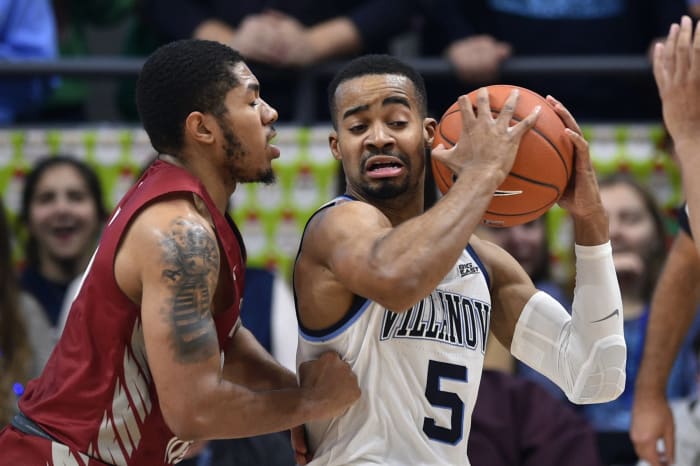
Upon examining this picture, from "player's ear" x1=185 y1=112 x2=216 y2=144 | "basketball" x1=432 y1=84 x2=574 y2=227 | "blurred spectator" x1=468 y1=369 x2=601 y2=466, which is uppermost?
"player's ear" x1=185 y1=112 x2=216 y2=144

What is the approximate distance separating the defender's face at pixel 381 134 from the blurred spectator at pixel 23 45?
387cm

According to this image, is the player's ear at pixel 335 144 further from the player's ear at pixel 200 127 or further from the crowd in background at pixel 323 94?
the crowd in background at pixel 323 94

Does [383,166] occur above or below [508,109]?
below

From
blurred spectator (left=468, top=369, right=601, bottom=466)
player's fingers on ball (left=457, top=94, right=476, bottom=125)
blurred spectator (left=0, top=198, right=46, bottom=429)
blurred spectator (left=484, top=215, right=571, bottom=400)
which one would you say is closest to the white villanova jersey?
player's fingers on ball (left=457, top=94, right=476, bottom=125)

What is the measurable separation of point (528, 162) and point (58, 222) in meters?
3.65

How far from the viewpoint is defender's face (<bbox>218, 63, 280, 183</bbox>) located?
414cm

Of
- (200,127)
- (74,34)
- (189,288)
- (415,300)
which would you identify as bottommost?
(415,300)

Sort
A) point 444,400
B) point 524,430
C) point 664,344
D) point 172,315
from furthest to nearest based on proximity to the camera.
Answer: point 524,430
point 664,344
point 444,400
point 172,315

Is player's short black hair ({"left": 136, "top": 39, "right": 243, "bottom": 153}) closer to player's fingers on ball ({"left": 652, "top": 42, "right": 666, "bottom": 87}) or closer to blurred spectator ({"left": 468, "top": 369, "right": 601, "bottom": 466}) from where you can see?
player's fingers on ball ({"left": 652, "top": 42, "right": 666, "bottom": 87})

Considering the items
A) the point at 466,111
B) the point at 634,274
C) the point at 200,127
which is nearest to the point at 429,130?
the point at 466,111

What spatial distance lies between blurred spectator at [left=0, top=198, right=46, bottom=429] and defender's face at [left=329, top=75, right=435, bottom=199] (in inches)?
103

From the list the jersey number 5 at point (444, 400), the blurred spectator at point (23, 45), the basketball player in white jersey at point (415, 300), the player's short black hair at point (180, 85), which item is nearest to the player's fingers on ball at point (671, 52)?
the basketball player in white jersey at point (415, 300)

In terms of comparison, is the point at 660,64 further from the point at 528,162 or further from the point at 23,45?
the point at 23,45

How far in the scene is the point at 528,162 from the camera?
4031 mm
